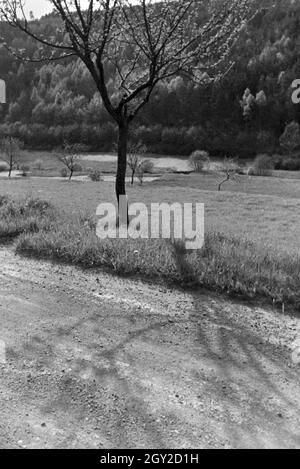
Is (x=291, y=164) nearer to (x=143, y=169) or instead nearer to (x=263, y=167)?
(x=263, y=167)

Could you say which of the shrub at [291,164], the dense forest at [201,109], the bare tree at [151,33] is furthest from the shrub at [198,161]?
the bare tree at [151,33]

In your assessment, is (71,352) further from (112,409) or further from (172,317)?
(172,317)

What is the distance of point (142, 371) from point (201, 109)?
11709 cm

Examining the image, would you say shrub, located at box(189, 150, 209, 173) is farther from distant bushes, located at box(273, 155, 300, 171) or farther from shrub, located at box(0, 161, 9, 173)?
shrub, located at box(0, 161, 9, 173)

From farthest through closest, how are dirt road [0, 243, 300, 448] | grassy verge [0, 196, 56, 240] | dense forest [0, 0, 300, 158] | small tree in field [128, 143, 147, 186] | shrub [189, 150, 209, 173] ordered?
1. dense forest [0, 0, 300, 158]
2. shrub [189, 150, 209, 173]
3. small tree in field [128, 143, 147, 186]
4. grassy verge [0, 196, 56, 240]
5. dirt road [0, 243, 300, 448]

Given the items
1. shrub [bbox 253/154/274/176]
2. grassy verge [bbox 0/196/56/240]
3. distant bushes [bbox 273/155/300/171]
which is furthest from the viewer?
distant bushes [bbox 273/155/300/171]

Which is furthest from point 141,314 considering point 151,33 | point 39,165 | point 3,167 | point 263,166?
point 39,165

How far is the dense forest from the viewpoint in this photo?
10450 cm

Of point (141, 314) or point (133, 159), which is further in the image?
point (133, 159)

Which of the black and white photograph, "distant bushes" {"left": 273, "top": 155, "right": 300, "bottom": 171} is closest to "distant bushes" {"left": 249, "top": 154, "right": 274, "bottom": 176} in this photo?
"distant bushes" {"left": 273, "top": 155, "right": 300, "bottom": 171}

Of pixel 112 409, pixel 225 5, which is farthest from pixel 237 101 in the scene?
pixel 112 409

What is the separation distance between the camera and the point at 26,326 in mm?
3779

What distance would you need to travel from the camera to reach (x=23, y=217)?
7.55 metres

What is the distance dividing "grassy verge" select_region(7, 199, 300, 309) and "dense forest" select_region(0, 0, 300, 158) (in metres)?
96.5
